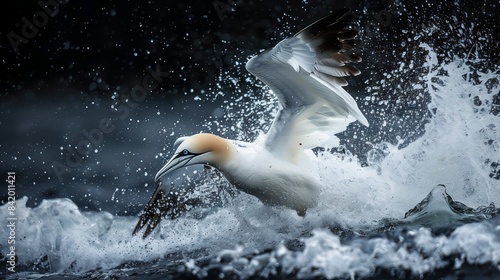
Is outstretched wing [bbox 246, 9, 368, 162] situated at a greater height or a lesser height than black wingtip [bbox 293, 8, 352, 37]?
lesser

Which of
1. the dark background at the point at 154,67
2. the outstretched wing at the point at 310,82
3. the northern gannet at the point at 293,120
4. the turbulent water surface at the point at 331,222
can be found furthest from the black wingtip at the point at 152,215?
the dark background at the point at 154,67

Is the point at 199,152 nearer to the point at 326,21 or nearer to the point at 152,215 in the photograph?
the point at 152,215

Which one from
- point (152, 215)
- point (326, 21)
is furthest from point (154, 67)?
point (326, 21)

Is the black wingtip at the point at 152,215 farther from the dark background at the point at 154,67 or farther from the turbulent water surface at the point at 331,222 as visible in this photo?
the dark background at the point at 154,67

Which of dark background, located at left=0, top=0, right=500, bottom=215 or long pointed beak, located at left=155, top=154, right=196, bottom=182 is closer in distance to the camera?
long pointed beak, located at left=155, top=154, right=196, bottom=182

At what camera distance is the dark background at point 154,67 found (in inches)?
330

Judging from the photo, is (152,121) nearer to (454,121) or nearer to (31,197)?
(31,197)

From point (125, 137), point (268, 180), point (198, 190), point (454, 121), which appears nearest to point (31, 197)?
point (125, 137)

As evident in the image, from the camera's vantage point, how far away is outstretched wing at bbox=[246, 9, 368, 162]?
16.7 feet

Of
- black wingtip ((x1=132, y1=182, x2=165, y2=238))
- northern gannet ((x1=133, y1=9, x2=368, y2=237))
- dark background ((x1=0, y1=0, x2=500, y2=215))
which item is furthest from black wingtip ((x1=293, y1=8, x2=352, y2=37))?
dark background ((x1=0, y1=0, x2=500, y2=215))

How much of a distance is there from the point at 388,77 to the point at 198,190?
3.79 metres

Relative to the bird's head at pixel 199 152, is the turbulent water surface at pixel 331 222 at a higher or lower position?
lower

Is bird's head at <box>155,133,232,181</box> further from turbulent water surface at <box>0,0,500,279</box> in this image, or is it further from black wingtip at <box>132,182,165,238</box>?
black wingtip at <box>132,182,165,238</box>

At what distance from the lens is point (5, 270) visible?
5504 mm
